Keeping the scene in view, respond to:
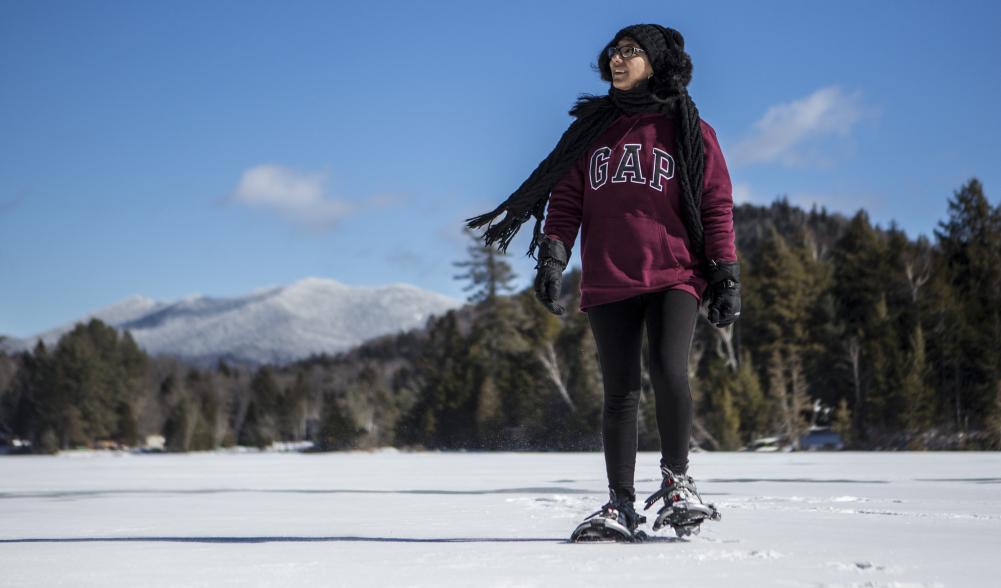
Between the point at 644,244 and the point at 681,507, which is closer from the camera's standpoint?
the point at 681,507

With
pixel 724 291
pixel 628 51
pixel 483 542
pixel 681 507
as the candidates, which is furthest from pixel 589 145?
pixel 483 542

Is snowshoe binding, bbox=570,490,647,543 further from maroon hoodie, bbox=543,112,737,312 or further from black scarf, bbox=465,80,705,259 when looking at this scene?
black scarf, bbox=465,80,705,259

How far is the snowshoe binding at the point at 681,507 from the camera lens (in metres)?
3.40

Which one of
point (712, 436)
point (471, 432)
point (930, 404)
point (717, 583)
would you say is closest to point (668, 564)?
point (717, 583)

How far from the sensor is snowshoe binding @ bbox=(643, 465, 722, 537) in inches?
134

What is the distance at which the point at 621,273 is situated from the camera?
3.64 m

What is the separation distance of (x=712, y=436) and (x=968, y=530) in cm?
2769

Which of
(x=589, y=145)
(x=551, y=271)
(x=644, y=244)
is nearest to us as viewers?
(x=644, y=244)

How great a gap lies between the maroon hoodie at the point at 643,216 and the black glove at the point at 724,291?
0.14ft

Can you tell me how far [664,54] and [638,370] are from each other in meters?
1.19

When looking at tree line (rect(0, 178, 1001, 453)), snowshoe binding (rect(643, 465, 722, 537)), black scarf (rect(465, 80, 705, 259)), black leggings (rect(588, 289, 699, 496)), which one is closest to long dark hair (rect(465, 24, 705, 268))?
black scarf (rect(465, 80, 705, 259))

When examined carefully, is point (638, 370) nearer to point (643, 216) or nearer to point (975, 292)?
point (643, 216)

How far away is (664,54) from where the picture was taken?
12.6 feet

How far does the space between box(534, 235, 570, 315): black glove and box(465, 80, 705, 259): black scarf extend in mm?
281
